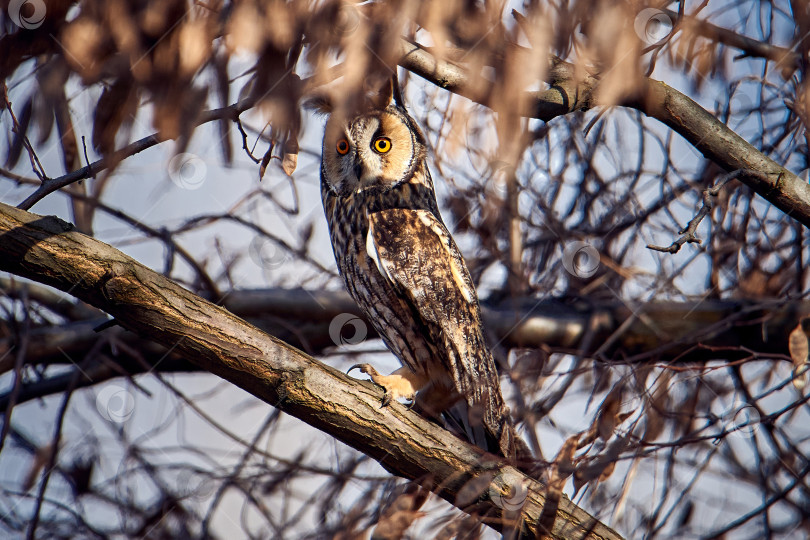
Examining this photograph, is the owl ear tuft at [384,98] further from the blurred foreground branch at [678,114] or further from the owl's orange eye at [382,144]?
the blurred foreground branch at [678,114]

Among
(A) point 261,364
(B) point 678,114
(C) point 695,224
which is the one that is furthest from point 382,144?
(C) point 695,224

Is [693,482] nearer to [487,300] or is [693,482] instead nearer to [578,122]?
[487,300]

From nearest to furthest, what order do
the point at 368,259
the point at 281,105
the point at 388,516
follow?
the point at 281,105 < the point at 388,516 < the point at 368,259

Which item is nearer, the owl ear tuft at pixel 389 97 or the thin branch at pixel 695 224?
the thin branch at pixel 695 224

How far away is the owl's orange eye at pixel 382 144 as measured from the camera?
2.62 meters

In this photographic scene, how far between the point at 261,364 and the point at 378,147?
1.24 m

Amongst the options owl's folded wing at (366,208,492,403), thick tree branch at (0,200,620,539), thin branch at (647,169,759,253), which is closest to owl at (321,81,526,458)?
owl's folded wing at (366,208,492,403)

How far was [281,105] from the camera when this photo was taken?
1.31m

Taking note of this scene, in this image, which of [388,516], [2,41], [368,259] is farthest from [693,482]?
[2,41]

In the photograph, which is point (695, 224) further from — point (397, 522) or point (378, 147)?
point (378, 147)

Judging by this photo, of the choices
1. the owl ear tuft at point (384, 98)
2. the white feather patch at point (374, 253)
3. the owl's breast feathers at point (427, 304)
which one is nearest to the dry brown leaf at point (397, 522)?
the owl's breast feathers at point (427, 304)

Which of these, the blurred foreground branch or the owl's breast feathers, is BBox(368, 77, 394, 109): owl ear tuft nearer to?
the owl's breast feathers

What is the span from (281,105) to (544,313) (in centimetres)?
203

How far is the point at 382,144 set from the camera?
262 cm
